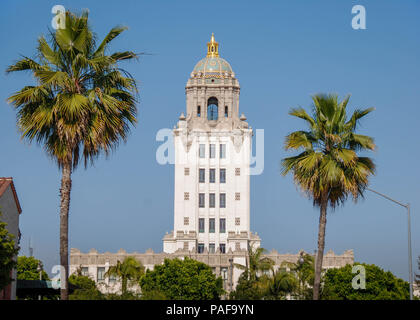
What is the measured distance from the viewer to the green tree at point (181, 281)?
313 ft

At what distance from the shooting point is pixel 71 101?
3097 cm

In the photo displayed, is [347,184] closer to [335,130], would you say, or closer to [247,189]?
[335,130]

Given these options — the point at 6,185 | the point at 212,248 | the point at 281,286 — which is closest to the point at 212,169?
the point at 212,248

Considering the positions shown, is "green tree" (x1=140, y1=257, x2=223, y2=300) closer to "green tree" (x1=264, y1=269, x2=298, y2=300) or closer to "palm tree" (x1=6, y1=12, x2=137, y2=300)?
"green tree" (x1=264, y1=269, x2=298, y2=300)

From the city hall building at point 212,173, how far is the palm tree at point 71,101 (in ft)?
311

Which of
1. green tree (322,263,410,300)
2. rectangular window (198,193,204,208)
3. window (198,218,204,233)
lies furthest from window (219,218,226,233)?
green tree (322,263,410,300)

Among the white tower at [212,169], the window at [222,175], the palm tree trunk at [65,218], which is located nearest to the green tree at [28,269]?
the white tower at [212,169]

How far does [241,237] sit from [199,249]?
23.8 ft

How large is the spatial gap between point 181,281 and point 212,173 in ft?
126
